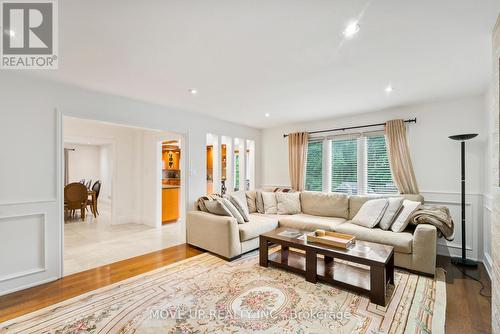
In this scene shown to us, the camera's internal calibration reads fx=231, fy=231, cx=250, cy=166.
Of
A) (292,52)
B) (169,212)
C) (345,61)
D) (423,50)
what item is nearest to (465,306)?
(423,50)

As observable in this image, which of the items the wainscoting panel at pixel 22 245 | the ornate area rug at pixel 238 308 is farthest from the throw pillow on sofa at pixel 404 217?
the wainscoting panel at pixel 22 245

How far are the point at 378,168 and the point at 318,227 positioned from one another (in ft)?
5.55

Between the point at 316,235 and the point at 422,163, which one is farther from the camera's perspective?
the point at 422,163

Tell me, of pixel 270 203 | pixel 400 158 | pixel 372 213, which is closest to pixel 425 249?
pixel 372 213

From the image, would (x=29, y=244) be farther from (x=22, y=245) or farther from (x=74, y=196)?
(x=74, y=196)

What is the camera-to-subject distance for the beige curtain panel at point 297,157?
5039 millimetres

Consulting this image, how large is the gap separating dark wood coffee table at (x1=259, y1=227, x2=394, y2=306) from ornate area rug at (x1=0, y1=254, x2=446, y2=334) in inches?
3.7

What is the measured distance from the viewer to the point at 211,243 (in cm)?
353

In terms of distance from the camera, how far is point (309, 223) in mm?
3709

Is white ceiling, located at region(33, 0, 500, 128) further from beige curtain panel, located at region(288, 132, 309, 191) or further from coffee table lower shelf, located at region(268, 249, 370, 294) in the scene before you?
coffee table lower shelf, located at region(268, 249, 370, 294)

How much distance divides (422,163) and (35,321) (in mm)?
5182

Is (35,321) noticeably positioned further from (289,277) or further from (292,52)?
(292,52)

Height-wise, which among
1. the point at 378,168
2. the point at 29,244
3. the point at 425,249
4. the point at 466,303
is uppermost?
the point at 378,168

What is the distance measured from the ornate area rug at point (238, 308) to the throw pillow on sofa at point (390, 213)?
0.69m
